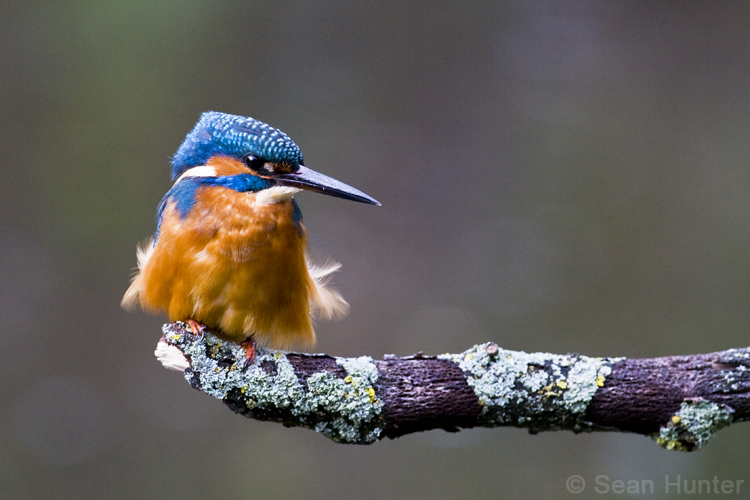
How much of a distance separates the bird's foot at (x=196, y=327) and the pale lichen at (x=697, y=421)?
42.7 inches

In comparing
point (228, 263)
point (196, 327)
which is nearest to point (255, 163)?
point (228, 263)

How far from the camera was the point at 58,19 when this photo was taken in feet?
9.55

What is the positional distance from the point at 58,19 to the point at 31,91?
0.34 m

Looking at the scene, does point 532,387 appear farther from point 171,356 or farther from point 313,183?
point 171,356

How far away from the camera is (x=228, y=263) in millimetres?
1661

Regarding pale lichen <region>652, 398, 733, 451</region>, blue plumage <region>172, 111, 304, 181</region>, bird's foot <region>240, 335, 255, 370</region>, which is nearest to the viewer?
pale lichen <region>652, 398, 733, 451</region>

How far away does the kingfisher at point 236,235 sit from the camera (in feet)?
5.46

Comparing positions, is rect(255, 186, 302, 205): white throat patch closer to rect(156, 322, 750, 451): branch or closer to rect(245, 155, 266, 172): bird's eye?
rect(245, 155, 266, 172): bird's eye

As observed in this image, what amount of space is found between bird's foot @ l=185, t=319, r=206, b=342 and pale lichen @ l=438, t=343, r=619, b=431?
0.61m

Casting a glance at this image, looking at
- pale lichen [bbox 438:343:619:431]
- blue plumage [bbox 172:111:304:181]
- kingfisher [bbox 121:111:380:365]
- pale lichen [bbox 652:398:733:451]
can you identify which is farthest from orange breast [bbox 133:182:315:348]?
pale lichen [bbox 652:398:733:451]

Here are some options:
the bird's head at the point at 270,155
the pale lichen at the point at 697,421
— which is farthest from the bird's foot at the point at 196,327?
the pale lichen at the point at 697,421

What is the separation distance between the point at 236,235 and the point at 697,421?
45.1 inches

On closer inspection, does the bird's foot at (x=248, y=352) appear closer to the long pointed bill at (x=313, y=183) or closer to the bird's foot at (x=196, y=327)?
the bird's foot at (x=196, y=327)

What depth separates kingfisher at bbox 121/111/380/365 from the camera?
5.46 feet
